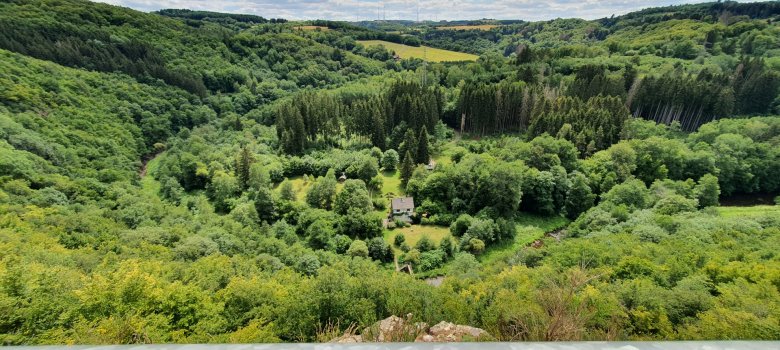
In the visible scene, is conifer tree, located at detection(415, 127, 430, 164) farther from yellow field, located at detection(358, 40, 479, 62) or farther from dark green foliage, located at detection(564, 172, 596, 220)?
yellow field, located at detection(358, 40, 479, 62)

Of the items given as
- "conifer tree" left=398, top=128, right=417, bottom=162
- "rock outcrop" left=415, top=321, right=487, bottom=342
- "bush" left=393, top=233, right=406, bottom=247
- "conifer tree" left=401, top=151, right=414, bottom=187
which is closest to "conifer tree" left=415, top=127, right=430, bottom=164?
"conifer tree" left=398, top=128, right=417, bottom=162

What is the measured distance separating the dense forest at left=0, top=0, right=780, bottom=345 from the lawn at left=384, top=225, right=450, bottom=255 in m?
0.24

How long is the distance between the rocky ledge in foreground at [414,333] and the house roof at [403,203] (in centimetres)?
2534

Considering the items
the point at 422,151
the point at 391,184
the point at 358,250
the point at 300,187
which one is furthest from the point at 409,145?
the point at 358,250

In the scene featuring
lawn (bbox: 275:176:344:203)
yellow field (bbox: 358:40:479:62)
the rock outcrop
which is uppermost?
yellow field (bbox: 358:40:479:62)

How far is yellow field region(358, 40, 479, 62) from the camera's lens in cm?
12391

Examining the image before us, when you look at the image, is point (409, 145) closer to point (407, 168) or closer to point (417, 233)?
point (407, 168)

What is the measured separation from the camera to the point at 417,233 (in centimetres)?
3728

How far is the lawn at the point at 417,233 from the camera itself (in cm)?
3616

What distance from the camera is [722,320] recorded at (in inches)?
494

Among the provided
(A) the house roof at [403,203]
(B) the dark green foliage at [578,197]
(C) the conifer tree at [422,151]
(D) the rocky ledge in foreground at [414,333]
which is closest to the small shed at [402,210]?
(A) the house roof at [403,203]

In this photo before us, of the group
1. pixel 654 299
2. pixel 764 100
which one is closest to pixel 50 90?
pixel 654 299

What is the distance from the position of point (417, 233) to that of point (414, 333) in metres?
25.8

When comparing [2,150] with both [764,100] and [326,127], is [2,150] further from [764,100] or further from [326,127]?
[764,100]
